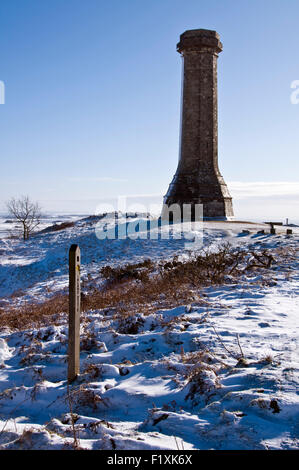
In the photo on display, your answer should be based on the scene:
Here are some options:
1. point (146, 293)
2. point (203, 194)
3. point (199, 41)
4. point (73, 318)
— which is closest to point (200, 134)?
point (203, 194)

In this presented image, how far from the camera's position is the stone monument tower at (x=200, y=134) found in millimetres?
23203

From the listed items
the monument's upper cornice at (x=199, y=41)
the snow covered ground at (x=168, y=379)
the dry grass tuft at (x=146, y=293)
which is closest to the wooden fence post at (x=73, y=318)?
the snow covered ground at (x=168, y=379)

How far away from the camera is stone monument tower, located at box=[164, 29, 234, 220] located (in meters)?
23.2

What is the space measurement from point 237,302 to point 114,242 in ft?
42.6

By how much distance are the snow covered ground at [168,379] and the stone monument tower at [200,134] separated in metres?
16.2

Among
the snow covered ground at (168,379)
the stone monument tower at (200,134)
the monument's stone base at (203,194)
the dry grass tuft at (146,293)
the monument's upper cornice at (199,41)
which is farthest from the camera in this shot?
the monument's stone base at (203,194)

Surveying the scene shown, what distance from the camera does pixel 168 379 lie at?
12.9 ft

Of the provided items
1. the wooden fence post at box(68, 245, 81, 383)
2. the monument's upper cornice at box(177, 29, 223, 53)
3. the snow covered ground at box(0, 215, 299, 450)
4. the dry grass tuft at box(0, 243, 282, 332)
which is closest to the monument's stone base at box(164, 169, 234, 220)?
the monument's upper cornice at box(177, 29, 223, 53)

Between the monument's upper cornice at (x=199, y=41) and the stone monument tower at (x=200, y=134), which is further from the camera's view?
the stone monument tower at (x=200, y=134)

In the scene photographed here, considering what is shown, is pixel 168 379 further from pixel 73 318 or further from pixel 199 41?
pixel 199 41

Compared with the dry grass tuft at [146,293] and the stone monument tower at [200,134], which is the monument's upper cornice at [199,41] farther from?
the dry grass tuft at [146,293]

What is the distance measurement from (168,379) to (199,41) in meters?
23.6

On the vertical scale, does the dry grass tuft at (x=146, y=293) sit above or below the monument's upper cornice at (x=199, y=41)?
below
